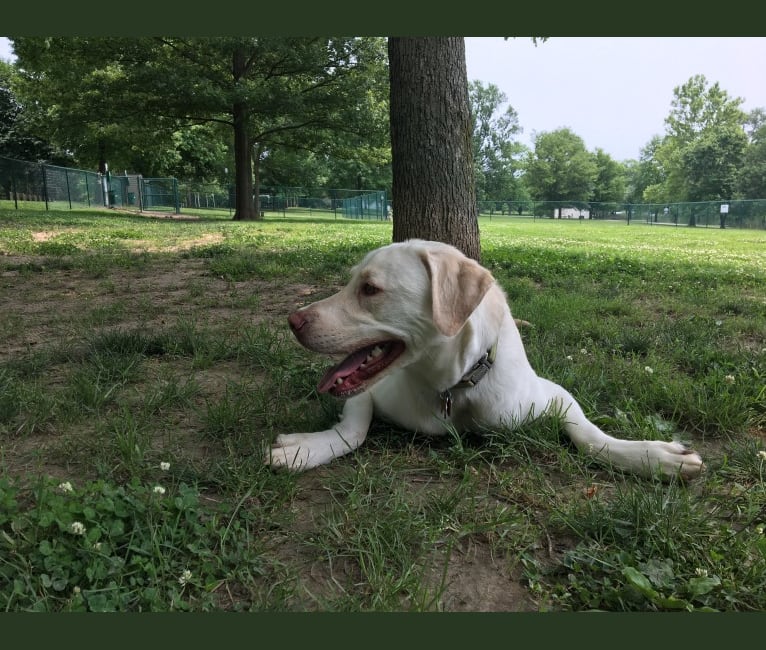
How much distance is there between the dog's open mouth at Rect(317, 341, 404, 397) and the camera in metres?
2.56

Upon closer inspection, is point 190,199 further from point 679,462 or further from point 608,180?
point 608,180

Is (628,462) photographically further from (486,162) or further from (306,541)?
(486,162)

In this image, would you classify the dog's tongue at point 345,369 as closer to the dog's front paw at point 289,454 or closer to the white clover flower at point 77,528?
the dog's front paw at point 289,454

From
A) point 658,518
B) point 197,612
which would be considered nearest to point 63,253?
point 197,612

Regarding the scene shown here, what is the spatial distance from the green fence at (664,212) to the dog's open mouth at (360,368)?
47.7 m

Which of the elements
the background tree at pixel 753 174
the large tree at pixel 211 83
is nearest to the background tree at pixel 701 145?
the background tree at pixel 753 174

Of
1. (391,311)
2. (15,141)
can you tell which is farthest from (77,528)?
(15,141)

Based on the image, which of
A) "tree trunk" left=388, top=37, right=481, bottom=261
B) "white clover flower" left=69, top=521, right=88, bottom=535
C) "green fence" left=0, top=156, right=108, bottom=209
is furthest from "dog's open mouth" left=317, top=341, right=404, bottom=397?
"green fence" left=0, top=156, right=108, bottom=209

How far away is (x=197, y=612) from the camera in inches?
66.3

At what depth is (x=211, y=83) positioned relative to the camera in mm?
22062

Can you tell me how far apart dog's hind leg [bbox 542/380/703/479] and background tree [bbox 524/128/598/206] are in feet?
287

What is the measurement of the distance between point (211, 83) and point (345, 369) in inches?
904

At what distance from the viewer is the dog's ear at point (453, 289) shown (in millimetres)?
2406

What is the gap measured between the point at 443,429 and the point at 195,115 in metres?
26.2
